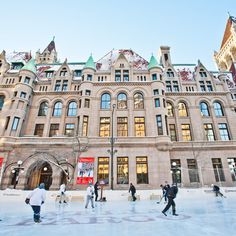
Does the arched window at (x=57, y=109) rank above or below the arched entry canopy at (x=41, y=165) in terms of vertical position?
above

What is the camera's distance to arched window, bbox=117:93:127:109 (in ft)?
91.4

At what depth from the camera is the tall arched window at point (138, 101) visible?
91.3ft

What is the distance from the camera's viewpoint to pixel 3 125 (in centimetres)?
2573

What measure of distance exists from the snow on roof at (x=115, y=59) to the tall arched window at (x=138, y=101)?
760 cm

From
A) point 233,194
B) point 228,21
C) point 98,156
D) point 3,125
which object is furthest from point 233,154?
point 228,21

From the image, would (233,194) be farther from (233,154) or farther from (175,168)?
(233,154)

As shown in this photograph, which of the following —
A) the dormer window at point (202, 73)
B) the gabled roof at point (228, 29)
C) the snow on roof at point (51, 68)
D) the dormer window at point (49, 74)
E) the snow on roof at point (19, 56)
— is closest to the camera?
the dormer window at point (202, 73)

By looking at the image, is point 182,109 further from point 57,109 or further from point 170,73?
point 57,109

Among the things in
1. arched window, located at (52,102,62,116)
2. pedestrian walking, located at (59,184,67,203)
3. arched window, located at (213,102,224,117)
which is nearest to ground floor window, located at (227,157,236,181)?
arched window, located at (213,102,224,117)

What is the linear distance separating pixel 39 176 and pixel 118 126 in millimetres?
14857

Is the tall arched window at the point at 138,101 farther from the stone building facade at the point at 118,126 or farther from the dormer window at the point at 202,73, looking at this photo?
the dormer window at the point at 202,73

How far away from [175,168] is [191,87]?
53.8 feet

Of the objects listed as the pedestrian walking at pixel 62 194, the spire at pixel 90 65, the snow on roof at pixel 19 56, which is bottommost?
the pedestrian walking at pixel 62 194

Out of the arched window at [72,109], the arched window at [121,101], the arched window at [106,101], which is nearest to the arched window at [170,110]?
the arched window at [121,101]
